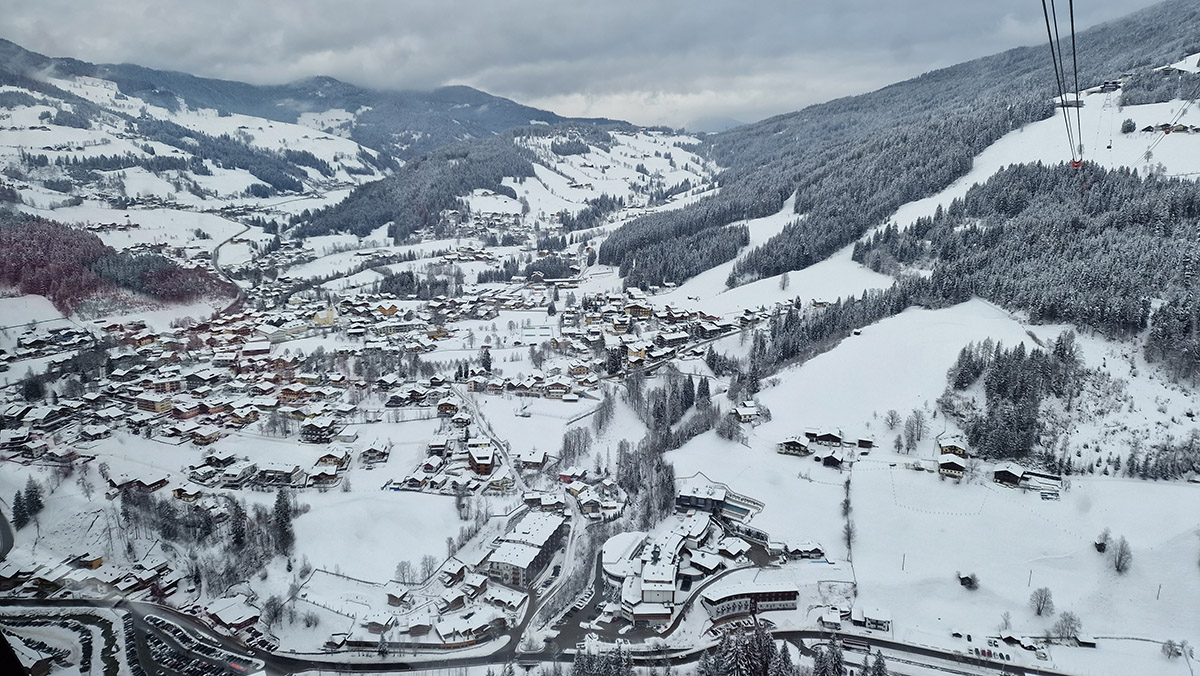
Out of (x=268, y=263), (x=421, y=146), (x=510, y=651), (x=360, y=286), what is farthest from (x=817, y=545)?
(x=421, y=146)

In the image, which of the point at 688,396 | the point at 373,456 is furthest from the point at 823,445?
the point at 373,456

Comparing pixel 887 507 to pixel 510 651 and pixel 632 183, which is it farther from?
pixel 632 183

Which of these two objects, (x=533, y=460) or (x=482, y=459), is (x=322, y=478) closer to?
(x=482, y=459)

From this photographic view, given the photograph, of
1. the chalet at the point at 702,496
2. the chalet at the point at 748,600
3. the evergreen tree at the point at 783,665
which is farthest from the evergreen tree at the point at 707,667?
the chalet at the point at 702,496

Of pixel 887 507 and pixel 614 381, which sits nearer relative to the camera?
pixel 887 507

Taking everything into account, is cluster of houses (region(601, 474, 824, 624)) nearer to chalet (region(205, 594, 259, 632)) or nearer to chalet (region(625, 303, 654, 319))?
chalet (region(205, 594, 259, 632))

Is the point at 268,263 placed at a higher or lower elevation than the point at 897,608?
higher

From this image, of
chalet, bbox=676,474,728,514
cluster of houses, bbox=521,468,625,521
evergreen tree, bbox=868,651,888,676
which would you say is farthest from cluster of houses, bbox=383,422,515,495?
evergreen tree, bbox=868,651,888,676
